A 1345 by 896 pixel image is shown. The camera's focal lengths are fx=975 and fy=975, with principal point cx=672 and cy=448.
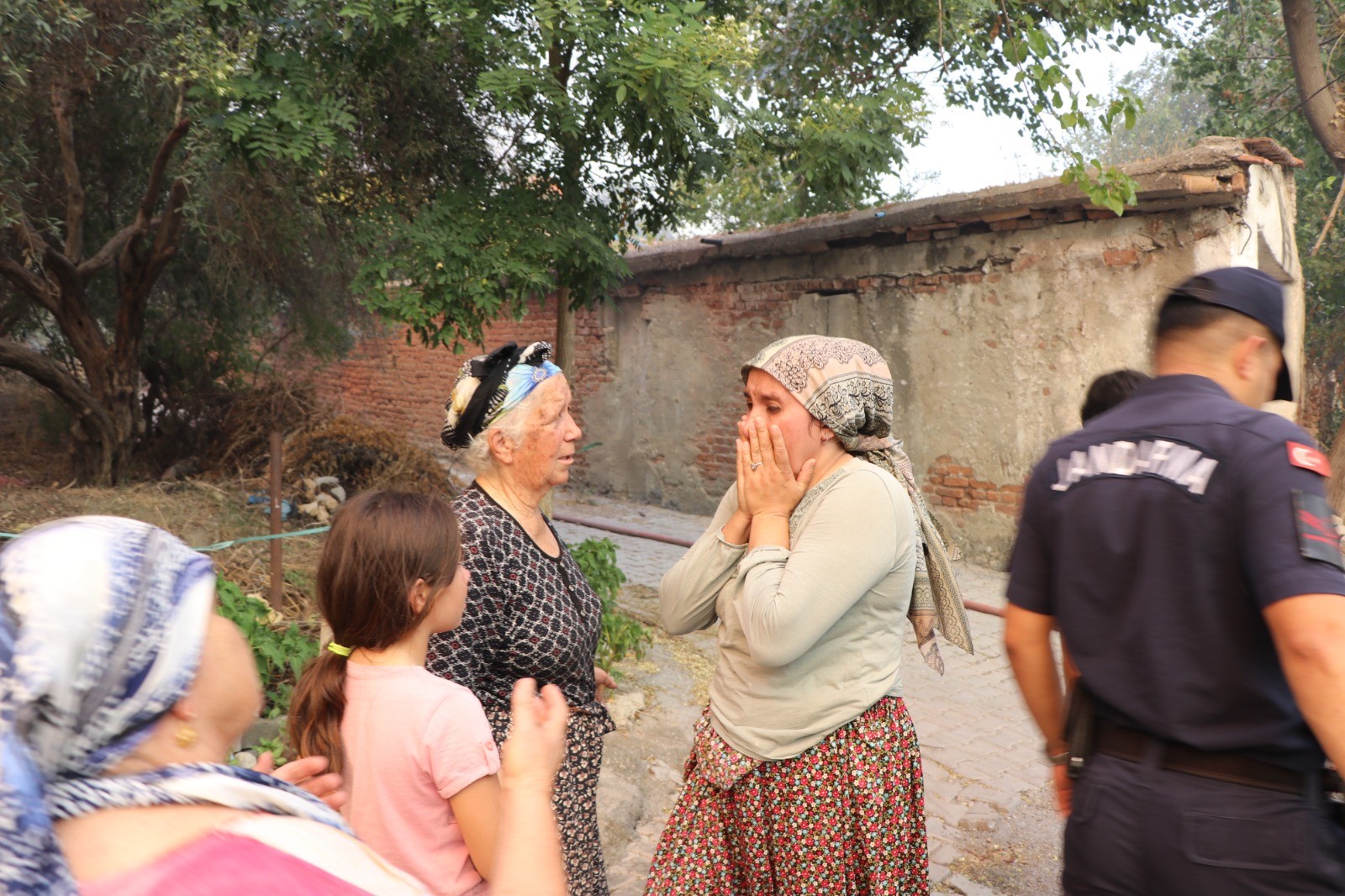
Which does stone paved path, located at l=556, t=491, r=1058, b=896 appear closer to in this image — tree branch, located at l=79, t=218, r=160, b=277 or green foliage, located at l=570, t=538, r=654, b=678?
green foliage, located at l=570, t=538, r=654, b=678

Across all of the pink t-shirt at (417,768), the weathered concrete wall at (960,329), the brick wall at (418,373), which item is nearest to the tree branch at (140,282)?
the brick wall at (418,373)

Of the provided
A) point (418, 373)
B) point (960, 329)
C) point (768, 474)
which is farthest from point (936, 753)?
point (418, 373)

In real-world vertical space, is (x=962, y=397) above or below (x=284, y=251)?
below

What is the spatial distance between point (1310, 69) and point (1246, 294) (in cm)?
996

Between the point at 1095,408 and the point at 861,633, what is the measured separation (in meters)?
1.37

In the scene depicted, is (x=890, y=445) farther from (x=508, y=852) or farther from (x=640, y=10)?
(x=640, y=10)

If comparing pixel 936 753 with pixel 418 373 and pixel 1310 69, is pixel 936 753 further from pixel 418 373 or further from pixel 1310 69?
pixel 418 373

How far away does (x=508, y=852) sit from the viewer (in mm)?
1312

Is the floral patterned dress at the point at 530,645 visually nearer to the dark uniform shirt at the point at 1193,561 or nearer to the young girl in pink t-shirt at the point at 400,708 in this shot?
the young girl in pink t-shirt at the point at 400,708

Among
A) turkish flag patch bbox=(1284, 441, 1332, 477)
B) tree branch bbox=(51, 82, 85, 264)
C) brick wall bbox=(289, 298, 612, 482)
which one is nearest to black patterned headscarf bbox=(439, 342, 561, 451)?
turkish flag patch bbox=(1284, 441, 1332, 477)

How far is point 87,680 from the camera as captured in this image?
3.08 ft

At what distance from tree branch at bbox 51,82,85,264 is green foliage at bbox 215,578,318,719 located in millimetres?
4970

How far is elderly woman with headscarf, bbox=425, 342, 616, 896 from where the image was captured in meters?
2.37

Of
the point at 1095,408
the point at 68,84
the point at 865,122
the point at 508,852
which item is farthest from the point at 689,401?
the point at 508,852
